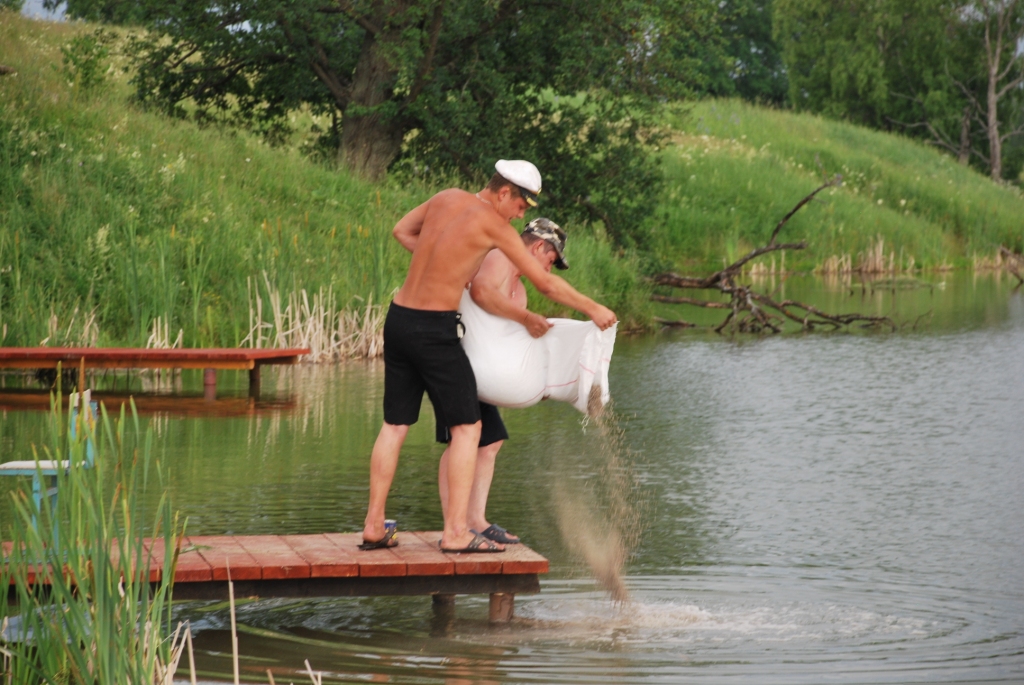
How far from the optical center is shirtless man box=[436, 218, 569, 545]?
6336 millimetres

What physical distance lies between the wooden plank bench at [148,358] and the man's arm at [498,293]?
24.0ft

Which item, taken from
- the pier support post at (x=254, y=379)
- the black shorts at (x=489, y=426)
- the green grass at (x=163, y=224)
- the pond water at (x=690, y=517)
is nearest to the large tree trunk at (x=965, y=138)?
the green grass at (x=163, y=224)

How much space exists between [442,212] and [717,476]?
4.30 metres

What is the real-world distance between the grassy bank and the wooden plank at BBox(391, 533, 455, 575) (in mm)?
9215

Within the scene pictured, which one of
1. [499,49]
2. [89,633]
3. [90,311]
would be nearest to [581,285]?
[499,49]

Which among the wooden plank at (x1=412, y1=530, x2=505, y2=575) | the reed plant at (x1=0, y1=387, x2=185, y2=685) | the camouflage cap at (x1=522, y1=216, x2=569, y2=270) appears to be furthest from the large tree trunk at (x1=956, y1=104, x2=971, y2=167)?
the reed plant at (x1=0, y1=387, x2=185, y2=685)

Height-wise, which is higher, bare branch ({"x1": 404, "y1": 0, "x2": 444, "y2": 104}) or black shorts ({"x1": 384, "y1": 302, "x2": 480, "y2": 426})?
bare branch ({"x1": 404, "y1": 0, "x2": 444, "y2": 104})

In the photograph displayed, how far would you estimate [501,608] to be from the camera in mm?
6188

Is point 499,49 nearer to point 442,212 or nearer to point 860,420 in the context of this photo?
point 860,420

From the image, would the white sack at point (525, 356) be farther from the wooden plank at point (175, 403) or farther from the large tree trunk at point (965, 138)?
the large tree trunk at point (965, 138)

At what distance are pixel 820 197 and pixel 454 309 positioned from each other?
99.2 feet

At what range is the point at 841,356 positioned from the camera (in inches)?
688

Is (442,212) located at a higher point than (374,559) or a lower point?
higher

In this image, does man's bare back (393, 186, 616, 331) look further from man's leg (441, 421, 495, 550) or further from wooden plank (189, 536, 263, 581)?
wooden plank (189, 536, 263, 581)
